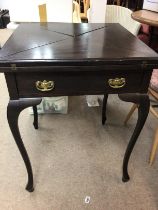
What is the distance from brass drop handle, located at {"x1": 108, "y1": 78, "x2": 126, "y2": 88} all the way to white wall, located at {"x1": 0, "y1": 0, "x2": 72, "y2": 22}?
1.15m

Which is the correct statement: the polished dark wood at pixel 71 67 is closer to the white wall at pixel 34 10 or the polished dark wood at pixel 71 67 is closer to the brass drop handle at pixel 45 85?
the brass drop handle at pixel 45 85

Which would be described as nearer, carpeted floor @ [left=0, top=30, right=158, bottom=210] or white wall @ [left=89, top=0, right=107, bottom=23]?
carpeted floor @ [left=0, top=30, right=158, bottom=210]

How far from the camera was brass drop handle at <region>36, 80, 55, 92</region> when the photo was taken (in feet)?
2.76

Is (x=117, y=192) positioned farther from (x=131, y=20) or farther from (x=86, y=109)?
(x=131, y=20)

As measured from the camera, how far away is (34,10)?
356cm

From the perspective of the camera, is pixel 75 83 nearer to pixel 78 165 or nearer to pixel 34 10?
pixel 78 165

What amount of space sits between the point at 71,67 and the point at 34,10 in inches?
127

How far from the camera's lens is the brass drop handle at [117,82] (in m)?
0.87

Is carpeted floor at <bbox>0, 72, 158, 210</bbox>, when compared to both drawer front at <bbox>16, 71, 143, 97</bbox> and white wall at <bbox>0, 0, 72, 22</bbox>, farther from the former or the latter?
white wall at <bbox>0, 0, 72, 22</bbox>

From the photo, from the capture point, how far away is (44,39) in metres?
1.02

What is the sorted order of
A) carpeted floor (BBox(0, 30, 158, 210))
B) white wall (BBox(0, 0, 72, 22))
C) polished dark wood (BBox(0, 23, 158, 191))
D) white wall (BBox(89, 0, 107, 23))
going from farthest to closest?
white wall (BBox(0, 0, 72, 22)) → white wall (BBox(89, 0, 107, 23)) → carpeted floor (BBox(0, 30, 158, 210)) → polished dark wood (BBox(0, 23, 158, 191))

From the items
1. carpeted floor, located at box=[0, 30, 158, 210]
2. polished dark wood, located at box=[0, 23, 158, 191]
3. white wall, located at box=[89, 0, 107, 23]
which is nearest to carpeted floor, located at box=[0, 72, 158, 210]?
carpeted floor, located at box=[0, 30, 158, 210]

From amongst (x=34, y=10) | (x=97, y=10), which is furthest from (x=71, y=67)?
(x=34, y=10)

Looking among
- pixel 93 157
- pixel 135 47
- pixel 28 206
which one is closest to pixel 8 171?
pixel 28 206
